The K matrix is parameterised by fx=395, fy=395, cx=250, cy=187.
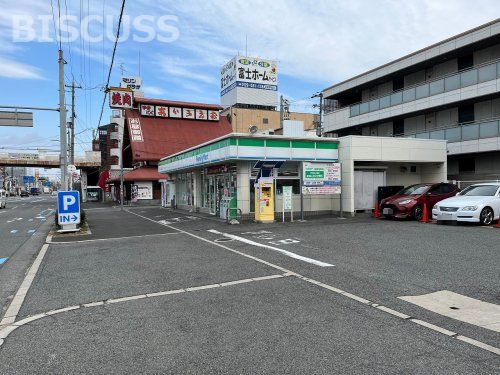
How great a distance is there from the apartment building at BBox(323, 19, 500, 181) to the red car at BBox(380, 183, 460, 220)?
7.98m

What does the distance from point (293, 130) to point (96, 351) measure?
2273 cm

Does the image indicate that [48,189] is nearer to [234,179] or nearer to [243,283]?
[234,179]

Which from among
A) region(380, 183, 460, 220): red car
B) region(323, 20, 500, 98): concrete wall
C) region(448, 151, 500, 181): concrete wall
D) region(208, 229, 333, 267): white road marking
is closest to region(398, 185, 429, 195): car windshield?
region(380, 183, 460, 220): red car

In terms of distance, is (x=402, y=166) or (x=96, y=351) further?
(x=402, y=166)

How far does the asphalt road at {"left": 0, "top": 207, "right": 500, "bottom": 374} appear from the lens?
12.5 ft

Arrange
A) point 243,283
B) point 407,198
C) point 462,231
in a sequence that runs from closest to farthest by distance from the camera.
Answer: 1. point 243,283
2. point 462,231
3. point 407,198

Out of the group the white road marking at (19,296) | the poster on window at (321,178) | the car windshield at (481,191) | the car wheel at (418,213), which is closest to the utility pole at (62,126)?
the white road marking at (19,296)

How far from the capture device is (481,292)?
19.4ft

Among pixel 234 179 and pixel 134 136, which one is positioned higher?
pixel 134 136

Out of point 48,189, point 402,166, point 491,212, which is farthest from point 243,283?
point 48,189

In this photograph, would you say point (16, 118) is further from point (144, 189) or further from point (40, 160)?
point (40, 160)

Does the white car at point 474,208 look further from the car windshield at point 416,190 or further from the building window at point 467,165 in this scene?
the building window at point 467,165

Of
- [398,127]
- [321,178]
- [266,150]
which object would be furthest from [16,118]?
[398,127]

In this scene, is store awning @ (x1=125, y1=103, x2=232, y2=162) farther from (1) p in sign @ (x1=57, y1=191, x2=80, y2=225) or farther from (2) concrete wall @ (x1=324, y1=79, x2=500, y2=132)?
(1) p in sign @ (x1=57, y1=191, x2=80, y2=225)
